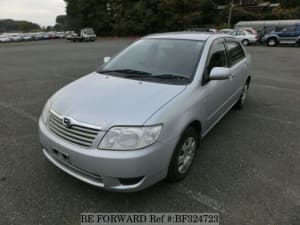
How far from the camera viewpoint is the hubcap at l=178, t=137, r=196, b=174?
2660 mm

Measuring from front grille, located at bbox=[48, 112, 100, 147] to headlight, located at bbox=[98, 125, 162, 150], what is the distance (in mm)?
121

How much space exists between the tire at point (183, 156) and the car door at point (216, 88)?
495 millimetres

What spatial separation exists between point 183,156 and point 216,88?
112 centimetres

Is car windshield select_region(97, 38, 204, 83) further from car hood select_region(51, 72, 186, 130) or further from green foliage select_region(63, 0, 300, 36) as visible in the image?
green foliage select_region(63, 0, 300, 36)

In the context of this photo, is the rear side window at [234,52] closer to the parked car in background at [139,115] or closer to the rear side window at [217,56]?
the rear side window at [217,56]

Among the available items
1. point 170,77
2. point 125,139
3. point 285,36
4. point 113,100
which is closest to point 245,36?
point 285,36

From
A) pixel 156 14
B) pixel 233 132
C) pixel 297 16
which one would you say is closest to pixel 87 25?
pixel 156 14

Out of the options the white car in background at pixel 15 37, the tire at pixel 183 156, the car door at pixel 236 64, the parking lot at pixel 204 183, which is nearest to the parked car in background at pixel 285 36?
the car door at pixel 236 64

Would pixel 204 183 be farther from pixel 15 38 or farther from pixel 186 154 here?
pixel 15 38

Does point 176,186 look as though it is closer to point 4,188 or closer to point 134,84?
point 134,84

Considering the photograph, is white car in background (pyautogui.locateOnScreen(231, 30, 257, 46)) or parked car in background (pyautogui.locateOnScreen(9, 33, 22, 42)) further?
parked car in background (pyautogui.locateOnScreen(9, 33, 22, 42))

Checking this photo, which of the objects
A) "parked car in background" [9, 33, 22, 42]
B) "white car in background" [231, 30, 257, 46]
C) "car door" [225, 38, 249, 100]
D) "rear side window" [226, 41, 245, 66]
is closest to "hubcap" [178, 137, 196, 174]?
"car door" [225, 38, 249, 100]

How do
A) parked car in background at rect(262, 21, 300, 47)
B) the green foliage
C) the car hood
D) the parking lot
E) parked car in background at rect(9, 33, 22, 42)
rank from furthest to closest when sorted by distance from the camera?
parked car in background at rect(9, 33, 22, 42) < the green foliage < parked car in background at rect(262, 21, 300, 47) < the parking lot < the car hood

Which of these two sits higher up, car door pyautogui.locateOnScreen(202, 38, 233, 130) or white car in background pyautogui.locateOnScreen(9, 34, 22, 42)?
white car in background pyautogui.locateOnScreen(9, 34, 22, 42)
